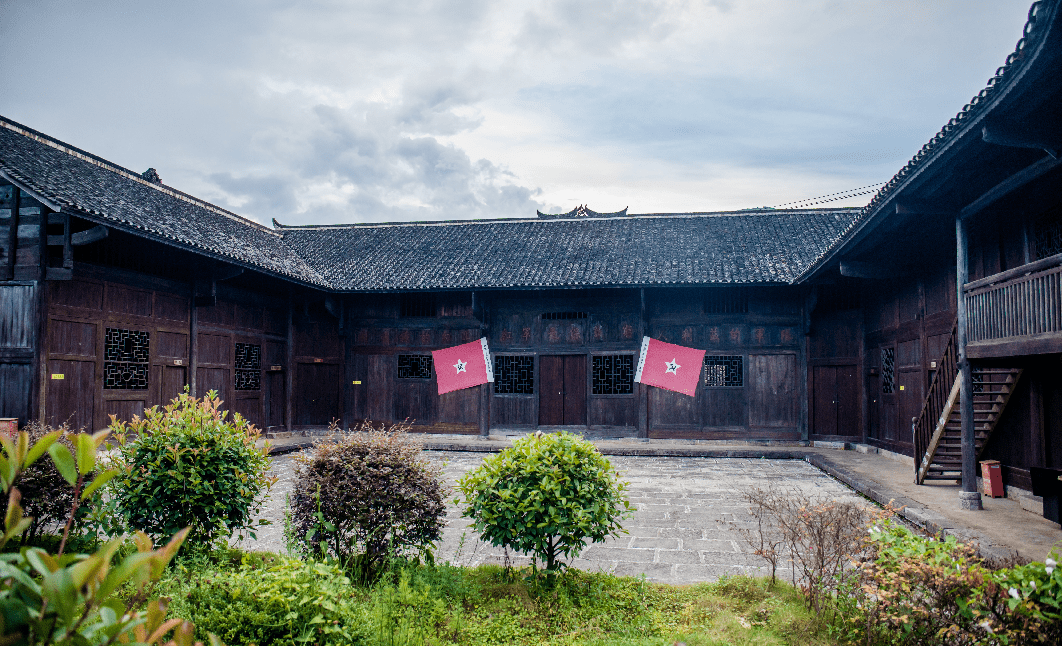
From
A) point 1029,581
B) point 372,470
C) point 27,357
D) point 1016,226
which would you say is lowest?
point 1029,581

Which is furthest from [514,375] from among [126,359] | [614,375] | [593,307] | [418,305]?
[126,359]

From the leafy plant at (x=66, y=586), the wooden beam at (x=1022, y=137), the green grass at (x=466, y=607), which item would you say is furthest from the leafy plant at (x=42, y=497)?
the wooden beam at (x=1022, y=137)

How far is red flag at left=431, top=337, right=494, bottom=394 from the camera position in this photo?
16078 mm

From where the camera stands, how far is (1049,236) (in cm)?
734

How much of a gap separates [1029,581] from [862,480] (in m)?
6.95

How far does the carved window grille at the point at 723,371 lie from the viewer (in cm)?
1541

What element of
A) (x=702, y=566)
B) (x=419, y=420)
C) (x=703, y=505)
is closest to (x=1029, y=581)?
(x=702, y=566)

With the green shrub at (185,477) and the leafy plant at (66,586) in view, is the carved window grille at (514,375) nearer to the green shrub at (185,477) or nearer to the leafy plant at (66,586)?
the green shrub at (185,477)

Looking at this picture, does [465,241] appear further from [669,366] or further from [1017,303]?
[1017,303]

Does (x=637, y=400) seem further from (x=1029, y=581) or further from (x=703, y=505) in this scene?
(x=1029, y=581)

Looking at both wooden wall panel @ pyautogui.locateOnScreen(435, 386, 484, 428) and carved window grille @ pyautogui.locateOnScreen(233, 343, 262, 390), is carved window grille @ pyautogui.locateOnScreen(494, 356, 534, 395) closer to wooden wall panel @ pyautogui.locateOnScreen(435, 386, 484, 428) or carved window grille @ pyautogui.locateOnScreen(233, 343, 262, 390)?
wooden wall panel @ pyautogui.locateOnScreen(435, 386, 484, 428)

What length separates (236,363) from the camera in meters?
14.4

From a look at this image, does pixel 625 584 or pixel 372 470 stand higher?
pixel 372 470

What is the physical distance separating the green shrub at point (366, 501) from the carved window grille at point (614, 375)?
37.5 ft
